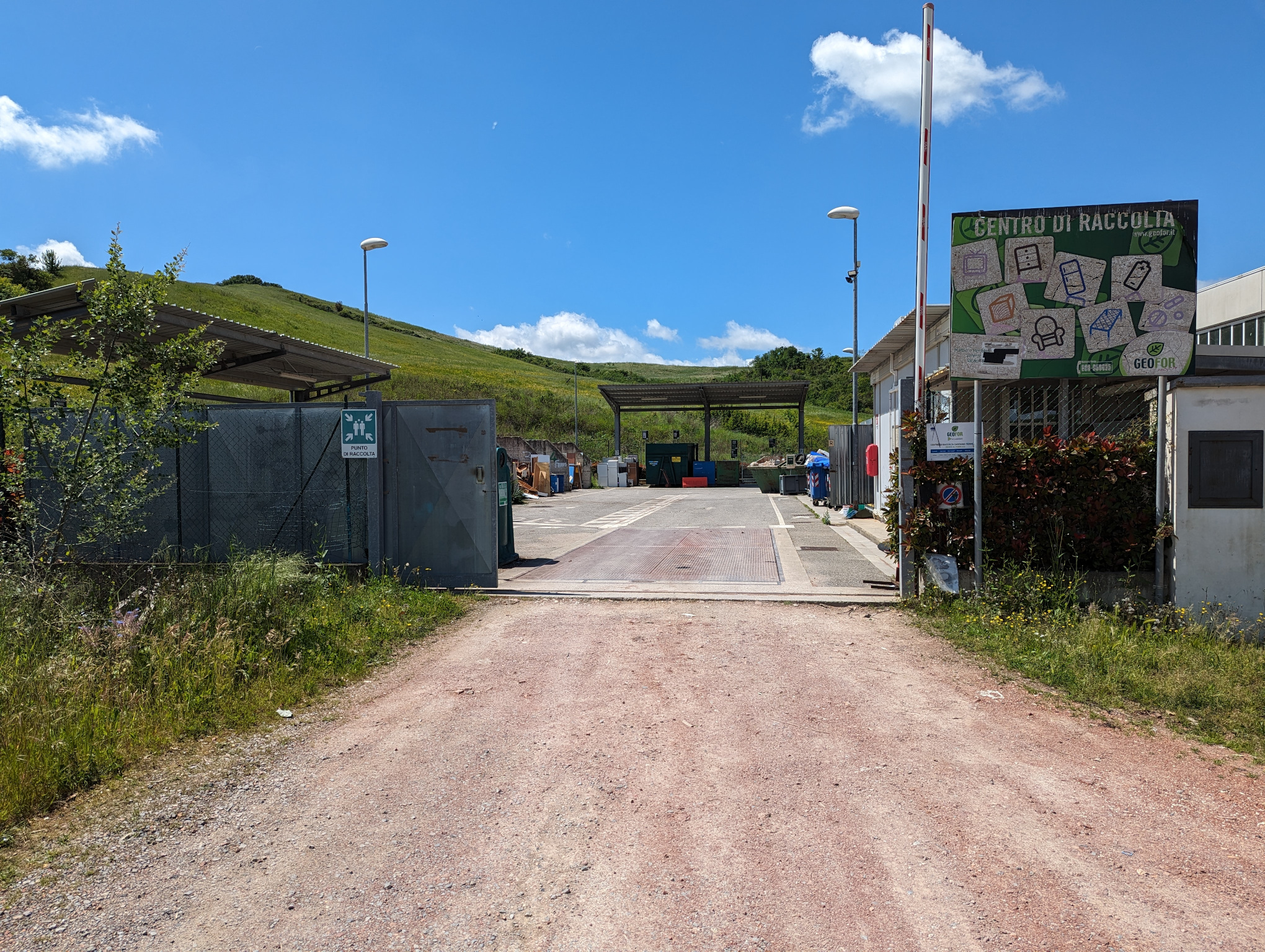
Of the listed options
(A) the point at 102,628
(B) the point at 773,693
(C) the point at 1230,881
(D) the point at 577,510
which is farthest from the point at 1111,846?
(D) the point at 577,510

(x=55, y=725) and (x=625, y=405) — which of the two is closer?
(x=55, y=725)

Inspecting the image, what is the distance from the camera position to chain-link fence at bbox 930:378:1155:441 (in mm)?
8930

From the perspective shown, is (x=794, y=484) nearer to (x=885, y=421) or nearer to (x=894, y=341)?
(x=885, y=421)

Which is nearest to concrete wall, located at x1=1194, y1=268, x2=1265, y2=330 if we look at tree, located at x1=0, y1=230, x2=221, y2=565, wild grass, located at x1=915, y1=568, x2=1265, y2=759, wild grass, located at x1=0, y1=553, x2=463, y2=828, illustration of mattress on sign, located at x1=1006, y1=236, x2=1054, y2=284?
illustration of mattress on sign, located at x1=1006, y1=236, x2=1054, y2=284

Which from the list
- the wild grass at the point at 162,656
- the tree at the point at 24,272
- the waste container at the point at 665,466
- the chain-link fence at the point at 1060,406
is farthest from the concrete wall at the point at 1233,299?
the tree at the point at 24,272

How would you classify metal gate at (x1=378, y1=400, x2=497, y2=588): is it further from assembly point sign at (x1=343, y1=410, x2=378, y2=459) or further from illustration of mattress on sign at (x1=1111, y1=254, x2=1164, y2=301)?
illustration of mattress on sign at (x1=1111, y1=254, x2=1164, y2=301)

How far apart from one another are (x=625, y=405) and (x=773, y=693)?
41.9 meters

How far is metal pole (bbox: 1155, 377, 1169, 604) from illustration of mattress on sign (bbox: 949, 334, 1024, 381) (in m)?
1.31

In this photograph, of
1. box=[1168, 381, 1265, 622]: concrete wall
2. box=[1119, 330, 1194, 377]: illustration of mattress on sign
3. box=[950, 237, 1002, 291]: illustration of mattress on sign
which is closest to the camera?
box=[1168, 381, 1265, 622]: concrete wall

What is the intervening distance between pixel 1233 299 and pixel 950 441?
2715cm

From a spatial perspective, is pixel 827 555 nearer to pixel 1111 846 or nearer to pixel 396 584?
pixel 396 584

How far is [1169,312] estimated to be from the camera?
7746 millimetres

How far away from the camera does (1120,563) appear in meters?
7.73

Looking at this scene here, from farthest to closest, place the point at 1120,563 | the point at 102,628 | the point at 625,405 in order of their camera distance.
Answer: the point at 625,405, the point at 1120,563, the point at 102,628
